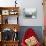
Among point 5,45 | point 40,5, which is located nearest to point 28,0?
point 40,5

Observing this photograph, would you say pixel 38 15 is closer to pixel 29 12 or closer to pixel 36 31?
pixel 29 12

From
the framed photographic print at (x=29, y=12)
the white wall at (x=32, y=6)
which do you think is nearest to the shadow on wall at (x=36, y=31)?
the white wall at (x=32, y=6)

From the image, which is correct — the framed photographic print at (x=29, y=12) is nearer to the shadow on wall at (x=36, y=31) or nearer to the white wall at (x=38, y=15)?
the white wall at (x=38, y=15)

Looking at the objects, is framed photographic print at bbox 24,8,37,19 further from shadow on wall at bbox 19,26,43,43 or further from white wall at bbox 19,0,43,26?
shadow on wall at bbox 19,26,43,43

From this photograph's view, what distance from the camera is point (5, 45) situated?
4.90 meters

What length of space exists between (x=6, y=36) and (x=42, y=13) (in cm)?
134

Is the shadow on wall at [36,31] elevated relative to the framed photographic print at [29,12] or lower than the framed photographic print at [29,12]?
lower

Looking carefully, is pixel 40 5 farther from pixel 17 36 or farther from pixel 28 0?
pixel 17 36

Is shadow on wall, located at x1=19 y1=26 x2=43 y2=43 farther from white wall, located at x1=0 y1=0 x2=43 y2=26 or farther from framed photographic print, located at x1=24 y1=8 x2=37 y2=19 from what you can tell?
framed photographic print, located at x1=24 y1=8 x2=37 y2=19

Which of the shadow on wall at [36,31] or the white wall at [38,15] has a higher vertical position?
the white wall at [38,15]

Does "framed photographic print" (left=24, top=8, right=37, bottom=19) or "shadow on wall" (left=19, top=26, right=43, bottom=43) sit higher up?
"framed photographic print" (left=24, top=8, right=37, bottom=19)

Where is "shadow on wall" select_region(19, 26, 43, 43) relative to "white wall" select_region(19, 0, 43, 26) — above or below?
below

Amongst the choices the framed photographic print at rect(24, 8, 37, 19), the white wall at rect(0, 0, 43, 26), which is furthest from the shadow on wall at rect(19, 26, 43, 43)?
the framed photographic print at rect(24, 8, 37, 19)

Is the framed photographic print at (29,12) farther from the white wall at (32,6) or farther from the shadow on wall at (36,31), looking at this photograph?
the shadow on wall at (36,31)
